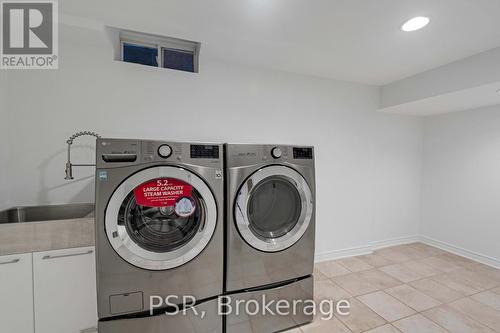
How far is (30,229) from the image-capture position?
1.26 m

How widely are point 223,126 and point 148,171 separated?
1.17 meters

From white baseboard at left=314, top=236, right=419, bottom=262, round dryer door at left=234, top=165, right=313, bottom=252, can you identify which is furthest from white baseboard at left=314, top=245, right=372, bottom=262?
round dryer door at left=234, top=165, right=313, bottom=252

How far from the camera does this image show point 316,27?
165 centimetres

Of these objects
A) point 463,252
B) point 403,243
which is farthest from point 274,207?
point 463,252

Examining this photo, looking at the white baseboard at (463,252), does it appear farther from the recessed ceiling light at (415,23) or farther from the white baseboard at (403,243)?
the recessed ceiling light at (415,23)

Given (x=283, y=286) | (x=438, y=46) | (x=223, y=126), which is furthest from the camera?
(x=223, y=126)

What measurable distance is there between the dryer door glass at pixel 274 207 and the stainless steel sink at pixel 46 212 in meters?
1.22

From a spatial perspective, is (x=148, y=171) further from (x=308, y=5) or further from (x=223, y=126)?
(x=308, y=5)

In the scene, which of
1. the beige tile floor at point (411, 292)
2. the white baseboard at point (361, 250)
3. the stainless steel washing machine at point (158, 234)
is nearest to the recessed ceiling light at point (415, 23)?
the stainless steel washing machine at point (158, 234)

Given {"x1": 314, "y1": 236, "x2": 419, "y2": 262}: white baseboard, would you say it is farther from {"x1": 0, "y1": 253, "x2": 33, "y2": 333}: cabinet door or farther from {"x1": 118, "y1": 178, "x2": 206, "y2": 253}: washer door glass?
{"x1": 0, "y1": 253, "x2": 33, "y2": 333}: cabinet door

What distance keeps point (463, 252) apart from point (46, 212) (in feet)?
14.9

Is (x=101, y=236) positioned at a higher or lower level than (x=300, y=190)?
lower

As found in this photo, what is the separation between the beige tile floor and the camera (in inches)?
64.9

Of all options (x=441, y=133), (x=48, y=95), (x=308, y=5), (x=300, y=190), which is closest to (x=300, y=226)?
(x=300, y=190)
